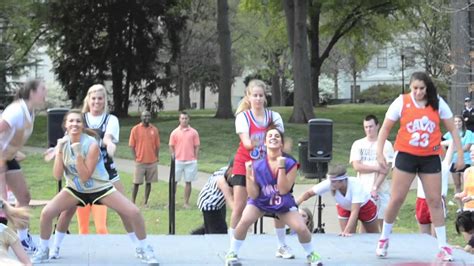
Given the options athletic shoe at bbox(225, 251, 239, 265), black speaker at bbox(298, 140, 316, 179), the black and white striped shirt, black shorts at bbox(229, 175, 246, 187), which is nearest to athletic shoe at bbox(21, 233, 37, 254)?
athletic shoe at bbox(225, 251, 239, 265)

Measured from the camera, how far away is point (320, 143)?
1147 cm

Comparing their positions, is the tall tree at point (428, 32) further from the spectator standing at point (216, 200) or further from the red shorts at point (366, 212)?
the spectator standing at point (216, 200)

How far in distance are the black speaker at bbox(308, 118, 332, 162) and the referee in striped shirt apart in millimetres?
2183

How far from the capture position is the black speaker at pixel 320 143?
37.6ft

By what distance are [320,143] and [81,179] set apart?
4951mm

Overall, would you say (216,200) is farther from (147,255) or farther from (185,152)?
(185,152)

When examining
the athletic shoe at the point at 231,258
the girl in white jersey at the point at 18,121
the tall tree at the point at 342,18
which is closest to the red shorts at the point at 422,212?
the athletic shoe at the point at 231,258

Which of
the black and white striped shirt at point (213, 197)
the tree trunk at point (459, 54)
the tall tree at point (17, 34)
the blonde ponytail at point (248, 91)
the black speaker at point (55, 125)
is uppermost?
the tall tree at point (17, 34)

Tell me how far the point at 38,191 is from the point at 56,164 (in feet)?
30.6

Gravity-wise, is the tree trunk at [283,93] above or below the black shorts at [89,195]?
above

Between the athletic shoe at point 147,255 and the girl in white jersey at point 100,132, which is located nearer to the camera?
the athletic shoe at point 147,255

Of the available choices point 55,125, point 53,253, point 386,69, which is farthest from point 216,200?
point 386,69

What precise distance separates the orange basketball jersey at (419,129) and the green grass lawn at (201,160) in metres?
3.92

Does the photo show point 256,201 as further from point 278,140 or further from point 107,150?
point 107,150
